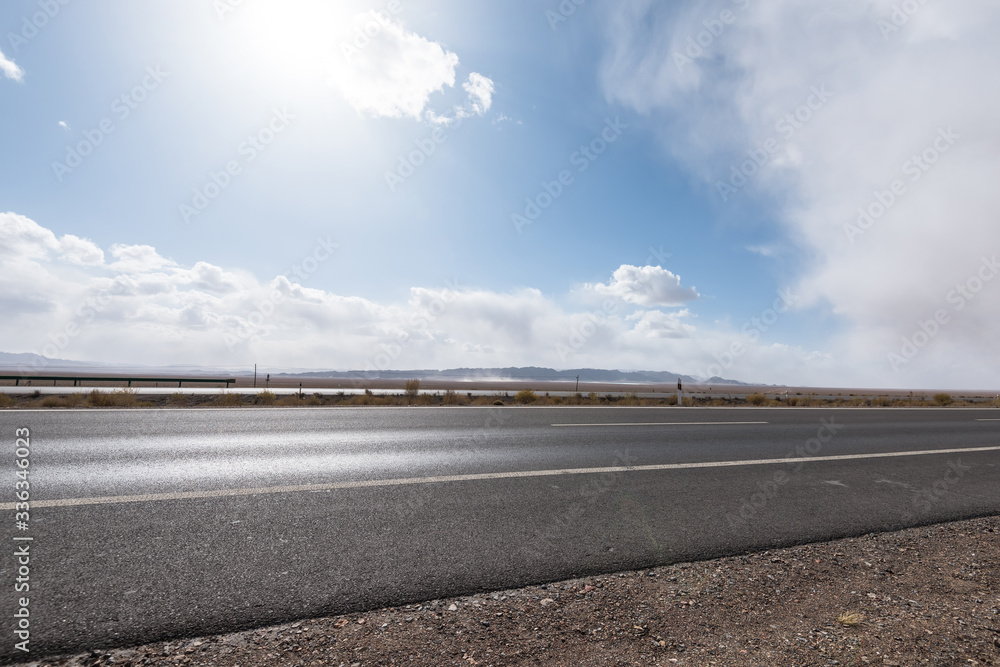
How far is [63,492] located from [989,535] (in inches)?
350

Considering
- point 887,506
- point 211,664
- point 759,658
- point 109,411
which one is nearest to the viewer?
point 211,664

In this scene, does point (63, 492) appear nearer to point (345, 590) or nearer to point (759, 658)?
point (345, 590)

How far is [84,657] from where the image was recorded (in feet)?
7.01

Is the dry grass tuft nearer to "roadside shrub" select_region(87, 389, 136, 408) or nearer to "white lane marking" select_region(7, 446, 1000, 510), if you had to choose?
"white lane marking" select_region(7, 446, 1000, 510)

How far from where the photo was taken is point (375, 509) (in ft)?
13.6

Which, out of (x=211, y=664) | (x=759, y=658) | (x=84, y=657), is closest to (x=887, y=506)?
(x=759, y=658)

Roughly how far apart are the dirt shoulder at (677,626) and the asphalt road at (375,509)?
0.63 ft

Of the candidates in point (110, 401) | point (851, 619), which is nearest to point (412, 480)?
point (851, 619)

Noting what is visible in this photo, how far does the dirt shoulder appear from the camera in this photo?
2.23m
